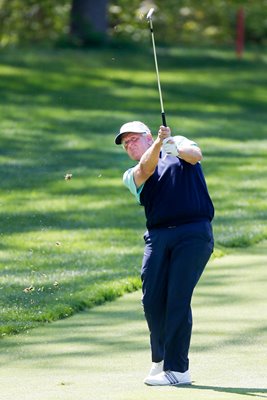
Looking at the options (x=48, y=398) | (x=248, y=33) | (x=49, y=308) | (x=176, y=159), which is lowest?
(x=248, y=33)

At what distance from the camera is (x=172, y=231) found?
844 centimetres

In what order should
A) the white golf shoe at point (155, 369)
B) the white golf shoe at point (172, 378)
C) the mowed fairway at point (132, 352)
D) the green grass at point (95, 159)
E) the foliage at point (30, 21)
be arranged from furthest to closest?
1. the foliage at point (30, 21)
2. the green grass at point (95, 159)
3. the white golf shoe at point (155, 369)
4. the white golf shoe at point (172, 378)
5. the mowed fairway at point (132, 352)

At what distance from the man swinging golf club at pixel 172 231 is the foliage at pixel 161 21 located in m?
31.6

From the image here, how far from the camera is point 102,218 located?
16922 mm

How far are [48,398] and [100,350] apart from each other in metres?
1.96

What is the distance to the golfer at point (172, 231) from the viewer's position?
836 centimetres

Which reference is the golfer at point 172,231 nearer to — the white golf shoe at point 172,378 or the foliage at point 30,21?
the white golf shoe at point 172,378

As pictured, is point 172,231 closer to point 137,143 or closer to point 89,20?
point 137,143

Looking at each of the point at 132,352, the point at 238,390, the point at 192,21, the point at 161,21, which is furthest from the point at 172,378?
the point at 192,21

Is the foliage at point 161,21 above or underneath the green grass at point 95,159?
underneath

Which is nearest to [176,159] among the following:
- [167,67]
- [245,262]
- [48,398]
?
[48,398]

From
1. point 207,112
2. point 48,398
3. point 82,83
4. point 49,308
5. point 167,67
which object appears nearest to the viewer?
point 48,398

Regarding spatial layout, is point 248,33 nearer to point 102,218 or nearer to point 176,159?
point 102,218

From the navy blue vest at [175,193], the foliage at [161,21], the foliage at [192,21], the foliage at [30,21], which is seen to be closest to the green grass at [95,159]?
the navy blue vest at [175,193]
